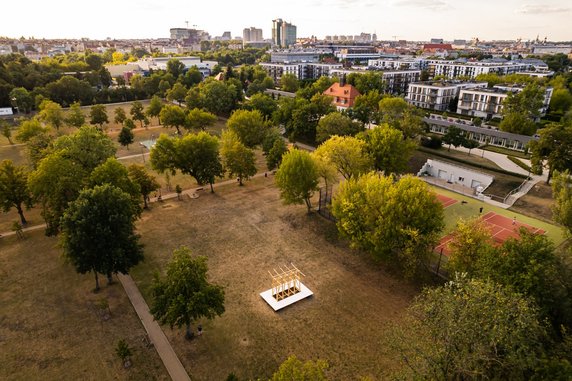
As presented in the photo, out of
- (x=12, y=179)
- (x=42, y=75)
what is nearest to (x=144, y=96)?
(x=42, y=75)

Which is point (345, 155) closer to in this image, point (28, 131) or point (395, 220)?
point (395, 220)

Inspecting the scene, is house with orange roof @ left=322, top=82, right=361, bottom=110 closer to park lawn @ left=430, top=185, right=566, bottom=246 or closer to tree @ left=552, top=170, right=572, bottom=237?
park lawn @ left=430, top=185, right=566, bottom=246

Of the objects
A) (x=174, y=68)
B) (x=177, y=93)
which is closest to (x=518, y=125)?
(x=177, y=93)

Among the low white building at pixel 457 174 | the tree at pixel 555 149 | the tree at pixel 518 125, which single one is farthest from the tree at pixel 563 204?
the tree at pixel 518 125

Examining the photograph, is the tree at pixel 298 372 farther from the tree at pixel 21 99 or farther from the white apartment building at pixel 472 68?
the white apartment building at pixel 472 68

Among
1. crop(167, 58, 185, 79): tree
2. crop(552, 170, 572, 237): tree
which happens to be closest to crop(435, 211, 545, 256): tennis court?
crop(552, 170, 572, 237): tree

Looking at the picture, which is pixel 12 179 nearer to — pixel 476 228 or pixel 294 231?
pixel 294 231
